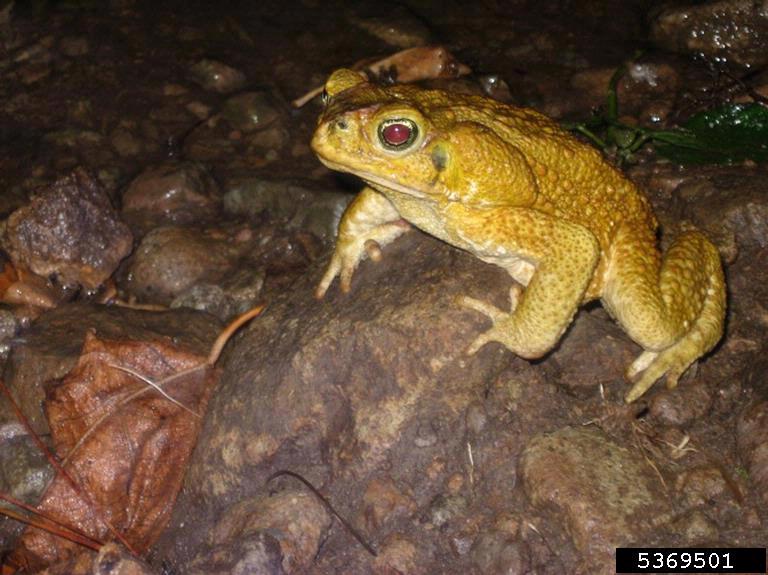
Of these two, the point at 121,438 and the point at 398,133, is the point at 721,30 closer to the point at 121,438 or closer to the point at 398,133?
the point at 398,133

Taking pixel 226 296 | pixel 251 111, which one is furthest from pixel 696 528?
pixel 251 111

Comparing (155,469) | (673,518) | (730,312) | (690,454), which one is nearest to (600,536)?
(673,518)

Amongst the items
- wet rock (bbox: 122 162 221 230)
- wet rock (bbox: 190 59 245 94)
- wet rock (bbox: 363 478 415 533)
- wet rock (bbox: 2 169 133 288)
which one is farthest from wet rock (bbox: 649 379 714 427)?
wet rock (bbox: 190 59 245 94)

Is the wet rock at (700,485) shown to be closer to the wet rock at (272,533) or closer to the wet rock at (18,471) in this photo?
the wet rock at (272,533)

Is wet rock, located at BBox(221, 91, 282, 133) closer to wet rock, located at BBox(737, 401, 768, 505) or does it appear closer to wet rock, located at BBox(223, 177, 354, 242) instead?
wet rock, located at BBox(223, 177, 354, 242)

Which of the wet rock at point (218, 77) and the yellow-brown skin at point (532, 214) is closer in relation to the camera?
the yellow-brown skin at point (532, 214)

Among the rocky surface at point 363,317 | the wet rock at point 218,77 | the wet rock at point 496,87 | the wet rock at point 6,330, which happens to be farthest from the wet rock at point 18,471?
the wet rock at point 496,87
